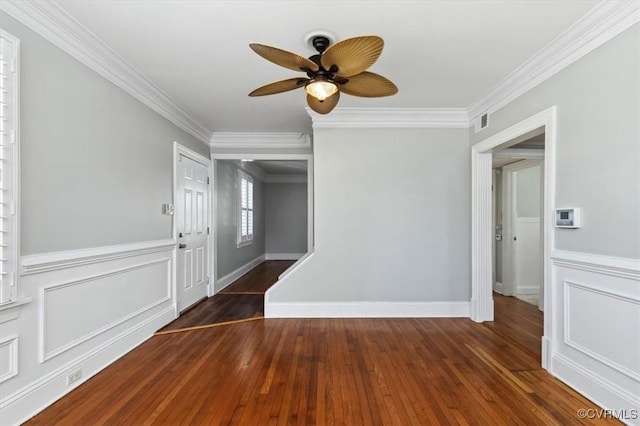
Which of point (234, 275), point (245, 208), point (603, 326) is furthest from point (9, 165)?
point (245, 208)

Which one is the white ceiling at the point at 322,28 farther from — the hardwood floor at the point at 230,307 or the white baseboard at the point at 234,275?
the white baseboard at the point at 234,275

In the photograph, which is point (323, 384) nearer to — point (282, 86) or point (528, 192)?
point (282, 86)

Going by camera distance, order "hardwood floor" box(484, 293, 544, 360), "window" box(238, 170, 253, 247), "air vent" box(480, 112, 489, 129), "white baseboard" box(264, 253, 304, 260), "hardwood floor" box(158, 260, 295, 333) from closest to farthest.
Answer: "hardwood floor" box(484, 293, 544, 360), "air vent" box(480, 112, 489, 129), "hardwood floor" box(158, 260, 295, 333), "window" box(238, 170, 253, 247), "white baseboard" box(264, 253, 304, 260)

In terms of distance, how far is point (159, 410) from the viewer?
1914mm

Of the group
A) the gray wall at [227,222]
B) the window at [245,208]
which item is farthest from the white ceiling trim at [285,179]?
the gray wall at [227,222]

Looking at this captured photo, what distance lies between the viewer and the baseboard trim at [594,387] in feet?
5.81

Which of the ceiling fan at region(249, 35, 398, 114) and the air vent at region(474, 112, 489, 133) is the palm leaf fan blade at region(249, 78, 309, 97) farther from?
the air vent at region(474, 112, 489, 133)

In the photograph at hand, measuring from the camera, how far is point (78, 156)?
219 centimetres

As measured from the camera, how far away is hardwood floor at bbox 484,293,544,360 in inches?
117

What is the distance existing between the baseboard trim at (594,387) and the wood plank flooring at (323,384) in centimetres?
7

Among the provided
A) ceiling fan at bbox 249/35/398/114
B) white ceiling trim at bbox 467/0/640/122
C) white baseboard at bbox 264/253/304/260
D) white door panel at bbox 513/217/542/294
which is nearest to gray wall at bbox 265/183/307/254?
white baseboard at bbox 264/253/304/260

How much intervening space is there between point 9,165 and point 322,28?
2.04 metres

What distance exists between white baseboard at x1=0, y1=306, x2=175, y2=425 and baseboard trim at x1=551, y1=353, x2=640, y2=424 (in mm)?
3524

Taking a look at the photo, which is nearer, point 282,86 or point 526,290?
point 282,86
